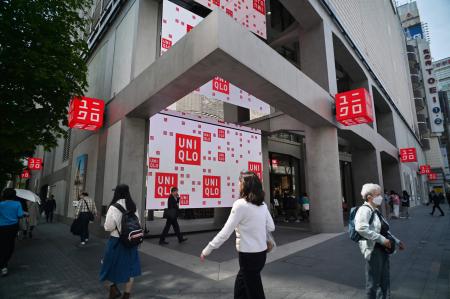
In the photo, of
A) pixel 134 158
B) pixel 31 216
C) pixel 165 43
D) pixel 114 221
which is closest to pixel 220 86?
pixel 165 43

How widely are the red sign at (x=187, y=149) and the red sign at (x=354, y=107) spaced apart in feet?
19.6

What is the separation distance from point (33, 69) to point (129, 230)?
5800 mm

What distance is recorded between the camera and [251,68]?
6438mm

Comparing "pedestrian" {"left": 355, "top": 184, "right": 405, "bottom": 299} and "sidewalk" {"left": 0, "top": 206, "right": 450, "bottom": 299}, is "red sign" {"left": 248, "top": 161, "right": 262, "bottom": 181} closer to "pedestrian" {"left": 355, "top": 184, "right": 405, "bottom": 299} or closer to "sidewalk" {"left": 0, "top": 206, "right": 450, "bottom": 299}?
"sidewalk" {"left": 0, "top": 206, "right": 450, "bottom": 299}

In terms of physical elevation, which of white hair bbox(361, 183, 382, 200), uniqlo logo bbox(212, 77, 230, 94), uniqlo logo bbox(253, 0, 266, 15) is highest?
uniqlo logo bbox(253, 0, 266, 15)

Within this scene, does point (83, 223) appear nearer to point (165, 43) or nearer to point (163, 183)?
point (163, 183)

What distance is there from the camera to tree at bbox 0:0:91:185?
259 inches

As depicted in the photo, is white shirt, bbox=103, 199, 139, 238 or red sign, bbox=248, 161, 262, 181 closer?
white shirt, bbox=103, 199, 139, 238

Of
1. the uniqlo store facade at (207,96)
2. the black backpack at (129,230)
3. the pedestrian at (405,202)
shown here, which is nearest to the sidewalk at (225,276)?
the black backpack at (129,230)

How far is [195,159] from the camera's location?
33.6ft

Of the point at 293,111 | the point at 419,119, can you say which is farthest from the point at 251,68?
the point at 419,119

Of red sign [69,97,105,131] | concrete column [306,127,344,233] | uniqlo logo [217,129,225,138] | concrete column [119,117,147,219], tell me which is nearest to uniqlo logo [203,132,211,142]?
uniqlo logo [217,129,225,138]

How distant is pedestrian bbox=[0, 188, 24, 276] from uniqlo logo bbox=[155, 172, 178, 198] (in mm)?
3932

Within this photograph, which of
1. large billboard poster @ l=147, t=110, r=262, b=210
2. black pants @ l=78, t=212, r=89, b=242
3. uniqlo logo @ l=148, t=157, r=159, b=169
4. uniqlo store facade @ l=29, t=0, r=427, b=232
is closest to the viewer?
uniqlo store facade @ l=29, t=0, r=427, b=232
